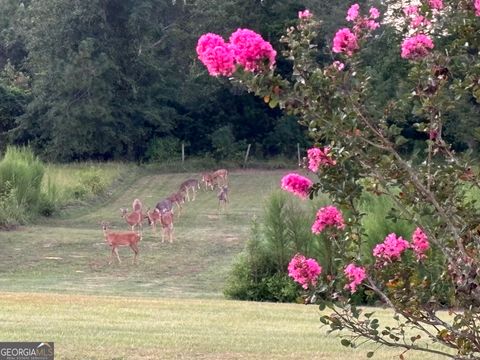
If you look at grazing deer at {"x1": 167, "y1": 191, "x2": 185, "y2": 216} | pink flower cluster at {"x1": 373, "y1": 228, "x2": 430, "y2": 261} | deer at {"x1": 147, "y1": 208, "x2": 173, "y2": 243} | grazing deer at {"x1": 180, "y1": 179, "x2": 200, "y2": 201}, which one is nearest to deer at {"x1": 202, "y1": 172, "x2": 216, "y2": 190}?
grazing deer at {"x1": 180, "y1": 179, "x2": 200, "y2": 201}

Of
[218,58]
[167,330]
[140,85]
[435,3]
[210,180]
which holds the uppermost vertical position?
[435,3]

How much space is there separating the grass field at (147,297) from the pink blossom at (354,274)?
3.37 metres

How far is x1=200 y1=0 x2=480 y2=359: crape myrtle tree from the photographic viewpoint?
17.7ft

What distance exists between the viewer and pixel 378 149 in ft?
18.5

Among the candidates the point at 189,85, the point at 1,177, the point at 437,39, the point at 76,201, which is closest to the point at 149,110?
the point at 189,85

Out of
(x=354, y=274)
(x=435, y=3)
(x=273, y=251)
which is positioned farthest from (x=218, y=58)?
(x=273, y=251)

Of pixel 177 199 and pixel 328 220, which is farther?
pixel 177 199

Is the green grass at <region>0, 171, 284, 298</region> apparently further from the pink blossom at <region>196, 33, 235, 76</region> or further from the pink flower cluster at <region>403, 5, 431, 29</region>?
the pink blossom at <region>196, 33, 235, 76</region>

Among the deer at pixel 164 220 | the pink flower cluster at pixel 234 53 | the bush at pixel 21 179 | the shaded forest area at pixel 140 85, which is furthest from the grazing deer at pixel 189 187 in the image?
the pink flower cluster at pixel 234 53

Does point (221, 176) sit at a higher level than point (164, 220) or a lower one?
lower

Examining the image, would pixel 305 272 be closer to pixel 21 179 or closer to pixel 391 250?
pixel 391 250

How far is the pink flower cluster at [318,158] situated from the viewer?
5812 mm

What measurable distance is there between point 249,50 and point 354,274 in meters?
1.55
